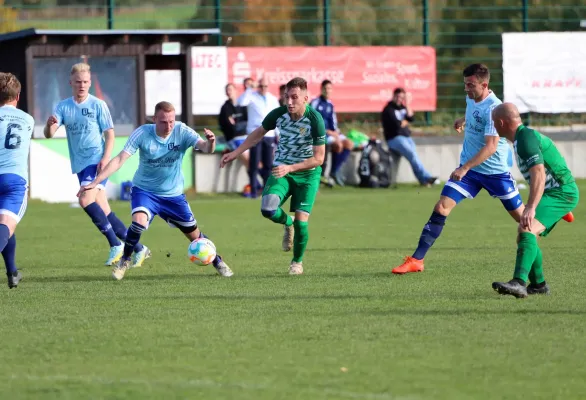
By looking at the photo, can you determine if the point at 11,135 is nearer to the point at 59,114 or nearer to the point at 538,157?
the point at 59,114

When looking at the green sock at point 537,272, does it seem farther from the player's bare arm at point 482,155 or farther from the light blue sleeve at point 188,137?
the light blue sleeve at point 188,137

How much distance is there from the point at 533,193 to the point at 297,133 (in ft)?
9.78

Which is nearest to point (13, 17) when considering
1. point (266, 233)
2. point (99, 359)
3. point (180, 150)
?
point (266, 233)

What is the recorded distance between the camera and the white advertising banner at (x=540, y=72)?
25828 mm

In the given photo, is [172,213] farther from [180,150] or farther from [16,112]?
[16,112]

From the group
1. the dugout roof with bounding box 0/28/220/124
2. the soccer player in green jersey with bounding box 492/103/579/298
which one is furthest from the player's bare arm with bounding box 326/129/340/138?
the soccer player in green jersey with bounding box 492/103/579/298

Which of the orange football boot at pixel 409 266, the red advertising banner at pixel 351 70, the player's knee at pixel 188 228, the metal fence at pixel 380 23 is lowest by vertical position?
the orange football boot at pixel 409 266

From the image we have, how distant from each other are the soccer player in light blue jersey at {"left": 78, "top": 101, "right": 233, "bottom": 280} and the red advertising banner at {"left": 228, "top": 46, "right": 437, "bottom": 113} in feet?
42.4

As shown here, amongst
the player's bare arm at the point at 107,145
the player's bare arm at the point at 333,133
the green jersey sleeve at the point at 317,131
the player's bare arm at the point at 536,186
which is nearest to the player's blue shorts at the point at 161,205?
the player's bare arm at the point at 107,145

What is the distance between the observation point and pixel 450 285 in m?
10.1

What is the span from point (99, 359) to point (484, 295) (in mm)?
3580

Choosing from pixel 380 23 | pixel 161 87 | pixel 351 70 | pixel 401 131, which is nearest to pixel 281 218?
pixel 401 131

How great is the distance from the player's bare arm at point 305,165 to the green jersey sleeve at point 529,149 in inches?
98.9

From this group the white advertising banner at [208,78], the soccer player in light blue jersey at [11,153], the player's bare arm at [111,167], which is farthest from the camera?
the white advertising banner at [208,78]
